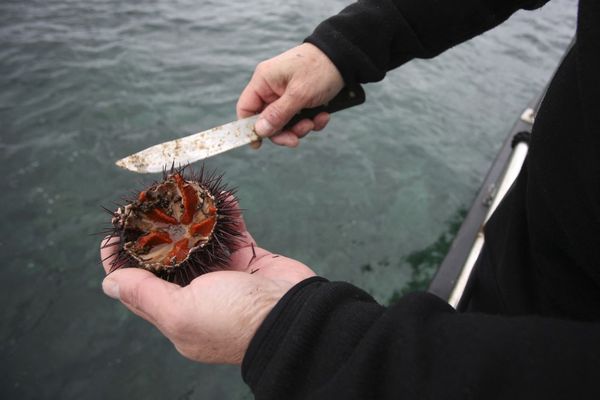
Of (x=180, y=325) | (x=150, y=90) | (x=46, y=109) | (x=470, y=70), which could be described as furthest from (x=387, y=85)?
(x=180, y=325)

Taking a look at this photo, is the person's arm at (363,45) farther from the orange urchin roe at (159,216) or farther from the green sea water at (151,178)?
the green sea water at (151,178)

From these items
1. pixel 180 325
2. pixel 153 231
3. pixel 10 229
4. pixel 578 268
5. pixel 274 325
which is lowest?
pixel 10 229

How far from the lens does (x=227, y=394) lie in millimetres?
3990

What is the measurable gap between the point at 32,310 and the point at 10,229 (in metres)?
1.21

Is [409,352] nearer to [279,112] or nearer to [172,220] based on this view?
[279,112]

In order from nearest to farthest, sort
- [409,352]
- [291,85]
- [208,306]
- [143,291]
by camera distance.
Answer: [409,352] → [208,306] → [143,291] → [291,85]

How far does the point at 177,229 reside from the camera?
111 inches

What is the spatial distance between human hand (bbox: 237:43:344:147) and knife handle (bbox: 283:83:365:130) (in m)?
0.06

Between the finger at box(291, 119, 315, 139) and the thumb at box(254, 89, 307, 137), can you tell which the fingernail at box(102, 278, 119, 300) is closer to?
the thumb at box(254, 89, 307, 137)

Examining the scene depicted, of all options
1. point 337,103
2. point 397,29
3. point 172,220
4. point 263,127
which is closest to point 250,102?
point 263,127

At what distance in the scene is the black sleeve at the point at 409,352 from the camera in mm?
1058

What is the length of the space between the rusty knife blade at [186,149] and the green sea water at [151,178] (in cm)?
236

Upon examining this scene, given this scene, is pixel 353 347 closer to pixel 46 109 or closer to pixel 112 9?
pixel 46 109

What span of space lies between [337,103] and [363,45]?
505 mm
